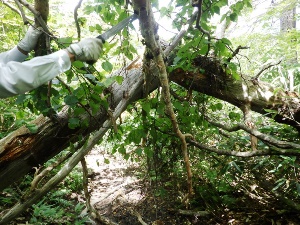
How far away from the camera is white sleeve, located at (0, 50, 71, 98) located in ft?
4.60

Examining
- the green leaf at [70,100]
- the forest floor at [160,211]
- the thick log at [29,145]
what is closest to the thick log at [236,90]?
the thick log at [29,145]

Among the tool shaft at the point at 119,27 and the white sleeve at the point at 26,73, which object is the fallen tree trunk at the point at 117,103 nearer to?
the tool shaft at the point at 119,27

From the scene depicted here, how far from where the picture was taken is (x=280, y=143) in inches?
86.2

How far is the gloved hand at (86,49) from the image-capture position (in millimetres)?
1678

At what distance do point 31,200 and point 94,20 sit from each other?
3704 millimetres

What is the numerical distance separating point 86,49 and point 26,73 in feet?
1.56

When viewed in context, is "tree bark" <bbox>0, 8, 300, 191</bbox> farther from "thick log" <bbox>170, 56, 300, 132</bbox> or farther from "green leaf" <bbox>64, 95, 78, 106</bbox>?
"green leaf" <bbox>64, 95, 78, 106</bbox>

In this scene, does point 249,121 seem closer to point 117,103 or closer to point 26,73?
point 117,103

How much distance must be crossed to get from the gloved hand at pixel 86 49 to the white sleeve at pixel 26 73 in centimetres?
18

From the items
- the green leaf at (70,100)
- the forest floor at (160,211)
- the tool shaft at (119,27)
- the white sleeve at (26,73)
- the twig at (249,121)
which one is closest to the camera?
the white sleeve at (26,73)

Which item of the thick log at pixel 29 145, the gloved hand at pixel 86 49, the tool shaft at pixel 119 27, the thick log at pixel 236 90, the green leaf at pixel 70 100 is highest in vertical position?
the thick log at pixel 236 90

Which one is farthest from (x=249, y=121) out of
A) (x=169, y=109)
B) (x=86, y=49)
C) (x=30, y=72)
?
(x=30, y=72)

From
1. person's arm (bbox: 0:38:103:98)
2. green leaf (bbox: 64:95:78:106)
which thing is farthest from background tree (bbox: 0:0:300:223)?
person's arm (bbox: 0:38:103:98)

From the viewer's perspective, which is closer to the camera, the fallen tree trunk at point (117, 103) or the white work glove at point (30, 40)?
the white work glove at point (30, 40)
